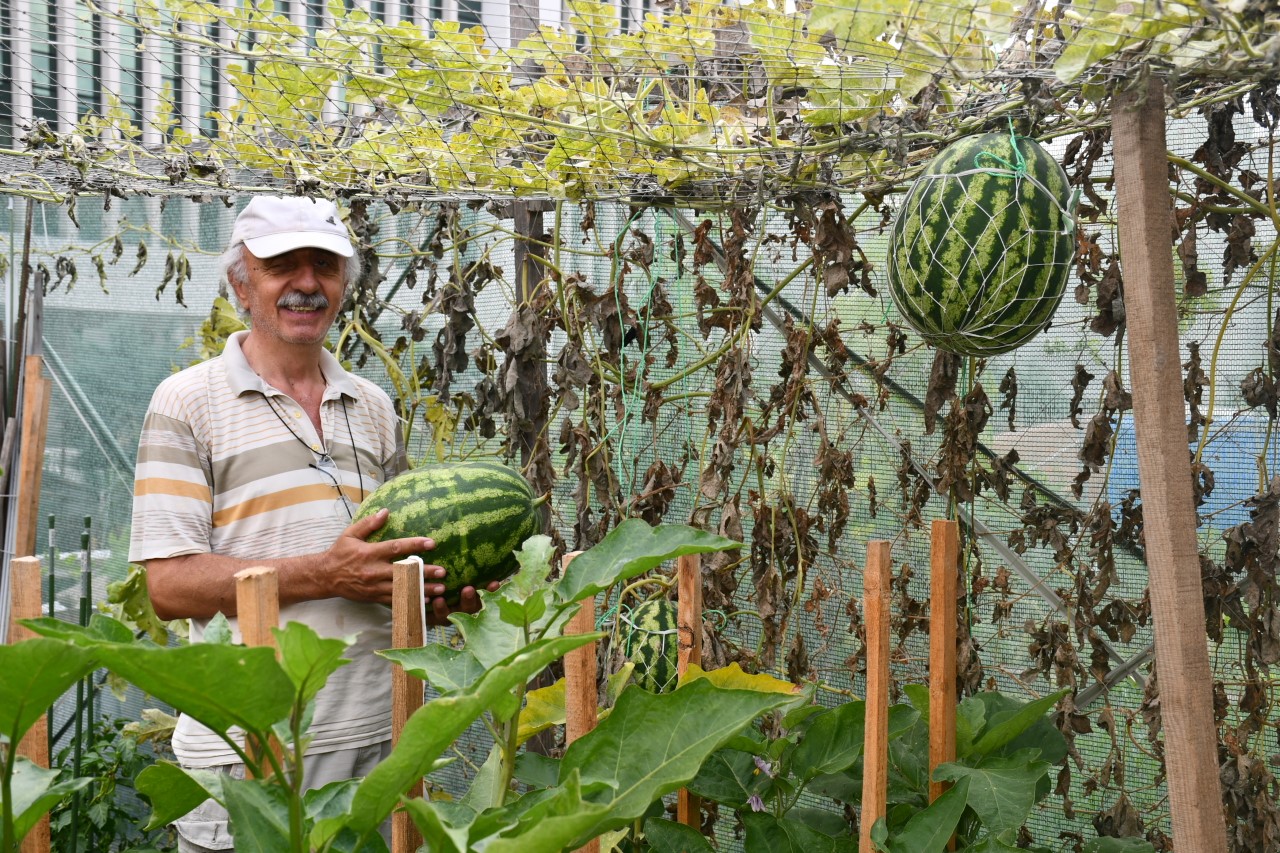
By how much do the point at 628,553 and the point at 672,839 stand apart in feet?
2.21

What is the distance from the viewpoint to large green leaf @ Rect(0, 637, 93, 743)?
0.94 m

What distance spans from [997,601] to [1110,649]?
268 millimetres

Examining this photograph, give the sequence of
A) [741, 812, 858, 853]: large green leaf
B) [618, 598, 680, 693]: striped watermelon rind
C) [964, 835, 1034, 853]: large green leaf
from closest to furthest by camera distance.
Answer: [964, 835, 1034, 853]: large green leaf < [741, 812, 858, 853]: large green leaf < [618, 598, 680, 693]: striped watermelon rind

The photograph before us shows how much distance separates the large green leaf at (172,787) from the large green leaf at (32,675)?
16cm

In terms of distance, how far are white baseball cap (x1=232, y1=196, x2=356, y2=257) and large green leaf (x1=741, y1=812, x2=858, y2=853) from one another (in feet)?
4.10

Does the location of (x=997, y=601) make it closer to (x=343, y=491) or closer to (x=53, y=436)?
(x=343, y=491)

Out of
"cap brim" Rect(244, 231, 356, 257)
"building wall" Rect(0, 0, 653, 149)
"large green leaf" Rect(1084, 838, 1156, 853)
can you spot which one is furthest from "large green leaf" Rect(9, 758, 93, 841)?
"large green leaf" Rect(1084, 838, 1156, 853)

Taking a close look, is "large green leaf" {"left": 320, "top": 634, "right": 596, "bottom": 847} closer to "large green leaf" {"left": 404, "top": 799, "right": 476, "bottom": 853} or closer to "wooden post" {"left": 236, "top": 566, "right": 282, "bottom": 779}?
"large green leaf" {"left": 404, "top": 799, "right": 476, "bottom": 853}

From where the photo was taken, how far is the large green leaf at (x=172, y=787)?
3.78 ft

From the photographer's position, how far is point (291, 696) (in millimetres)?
982

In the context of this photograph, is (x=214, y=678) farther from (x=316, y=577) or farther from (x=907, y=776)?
(x=907, y=776)

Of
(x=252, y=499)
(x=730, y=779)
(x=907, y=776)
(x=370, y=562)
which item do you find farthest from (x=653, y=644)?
(x=252, y=499)

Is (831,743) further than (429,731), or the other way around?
(831,743)

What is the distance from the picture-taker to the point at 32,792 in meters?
1.12
